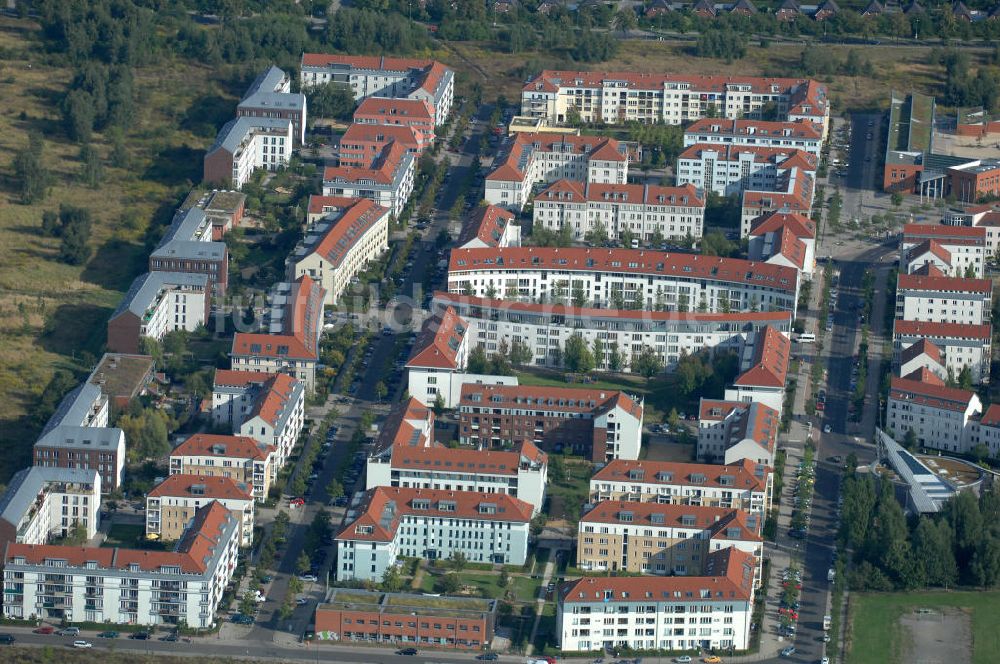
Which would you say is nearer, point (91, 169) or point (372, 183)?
point (372, 183)

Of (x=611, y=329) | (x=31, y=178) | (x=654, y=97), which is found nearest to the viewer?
(x=611, y=329)

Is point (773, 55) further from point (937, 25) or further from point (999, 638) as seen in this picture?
point (999, 638)

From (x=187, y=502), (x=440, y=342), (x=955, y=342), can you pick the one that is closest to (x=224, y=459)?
(x=187, y=502)

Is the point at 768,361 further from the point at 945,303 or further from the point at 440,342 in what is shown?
the point at 440,342

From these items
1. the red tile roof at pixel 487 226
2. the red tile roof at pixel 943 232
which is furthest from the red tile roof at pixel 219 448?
the red tile roof at pixel 943 232

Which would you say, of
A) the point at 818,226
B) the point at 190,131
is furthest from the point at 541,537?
the point at 190,131

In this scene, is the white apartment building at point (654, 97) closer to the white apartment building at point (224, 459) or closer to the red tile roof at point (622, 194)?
the red tile roof at point (622, 194)
